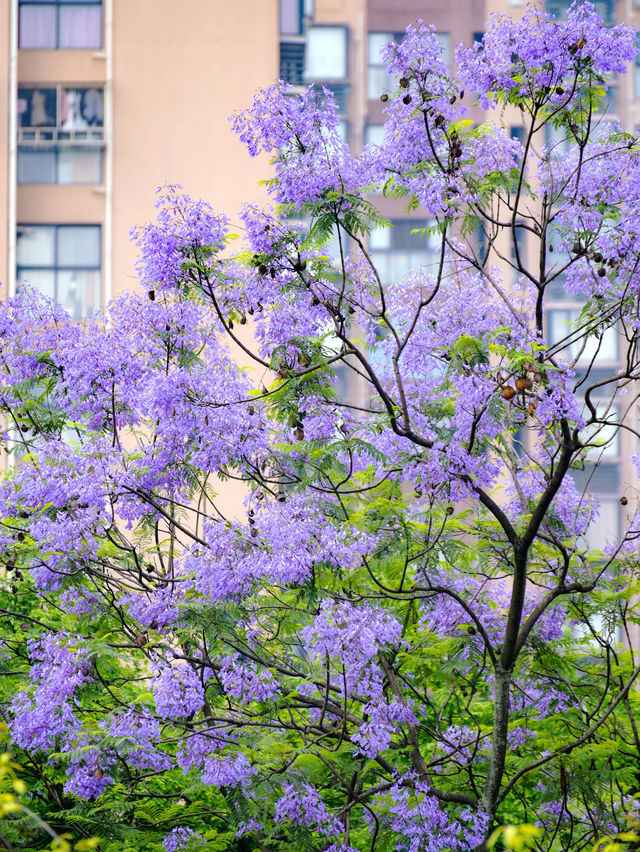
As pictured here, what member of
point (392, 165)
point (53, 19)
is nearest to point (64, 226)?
point (53, 19)

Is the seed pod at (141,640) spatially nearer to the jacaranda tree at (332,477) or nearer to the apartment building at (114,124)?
the jacaranda tree at (332,477)

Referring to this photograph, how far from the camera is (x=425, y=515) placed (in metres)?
9.20

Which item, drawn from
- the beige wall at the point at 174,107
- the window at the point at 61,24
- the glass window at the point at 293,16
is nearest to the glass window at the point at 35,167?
the beige wall at the point at 174,107

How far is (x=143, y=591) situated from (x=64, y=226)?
1829cm

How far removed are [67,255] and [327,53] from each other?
27.9 ft

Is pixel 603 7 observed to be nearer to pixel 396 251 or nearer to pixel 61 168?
pixel 396 251

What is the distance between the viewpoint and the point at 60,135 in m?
25.6

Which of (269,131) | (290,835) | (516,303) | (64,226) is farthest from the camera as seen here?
(64,226)

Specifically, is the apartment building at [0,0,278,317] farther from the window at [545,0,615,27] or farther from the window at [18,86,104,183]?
the window at [545,0,615,27]

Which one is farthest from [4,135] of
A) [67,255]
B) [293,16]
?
[293,16]

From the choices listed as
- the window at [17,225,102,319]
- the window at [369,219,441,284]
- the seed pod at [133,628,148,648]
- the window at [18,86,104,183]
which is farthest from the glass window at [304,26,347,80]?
the seed pod at [133,628,148,648]

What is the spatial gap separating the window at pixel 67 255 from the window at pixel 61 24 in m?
3.77

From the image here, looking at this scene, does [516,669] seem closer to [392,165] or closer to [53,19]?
[392,165]

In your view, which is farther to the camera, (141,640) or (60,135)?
(60,135)
